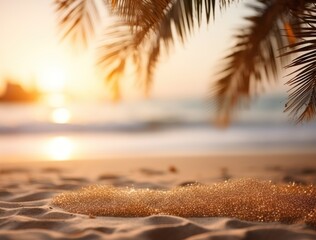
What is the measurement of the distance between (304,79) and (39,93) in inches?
1184

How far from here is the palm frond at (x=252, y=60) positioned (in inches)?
159

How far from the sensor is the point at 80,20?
12.4ft

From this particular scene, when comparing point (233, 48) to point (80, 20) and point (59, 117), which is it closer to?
point (80, 20)

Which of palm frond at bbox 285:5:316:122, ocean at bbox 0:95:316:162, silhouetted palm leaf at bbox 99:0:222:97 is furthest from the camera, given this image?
ocean at bbox 0:95:316:162

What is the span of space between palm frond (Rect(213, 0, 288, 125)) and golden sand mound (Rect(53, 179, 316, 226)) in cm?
132

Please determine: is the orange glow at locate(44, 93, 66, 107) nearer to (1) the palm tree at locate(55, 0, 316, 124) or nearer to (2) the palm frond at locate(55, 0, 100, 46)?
(1) the palm tree at locate(55, 0, 316, 124)

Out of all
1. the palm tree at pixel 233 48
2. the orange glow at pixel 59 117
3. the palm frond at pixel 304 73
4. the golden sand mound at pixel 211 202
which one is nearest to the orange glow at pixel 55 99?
the orange glow at pixel 59 117

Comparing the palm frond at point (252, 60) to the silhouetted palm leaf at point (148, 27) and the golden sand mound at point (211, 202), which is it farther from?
the golden sand mound at point (211, 202)

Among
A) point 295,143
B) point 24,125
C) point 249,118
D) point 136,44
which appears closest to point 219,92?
point 136,44

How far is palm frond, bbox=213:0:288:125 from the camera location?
4.04 meters

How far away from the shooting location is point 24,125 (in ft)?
56.6

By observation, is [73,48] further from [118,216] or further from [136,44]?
[118,216]

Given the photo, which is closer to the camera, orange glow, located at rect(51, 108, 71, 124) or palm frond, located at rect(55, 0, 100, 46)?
palm frond, located at rect(55, 0, 100, 46)

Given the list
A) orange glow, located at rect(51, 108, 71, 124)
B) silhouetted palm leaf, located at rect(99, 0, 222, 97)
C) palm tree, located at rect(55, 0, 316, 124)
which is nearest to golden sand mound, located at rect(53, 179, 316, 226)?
palm tree, located at rect(55, 0, 316, 124)
